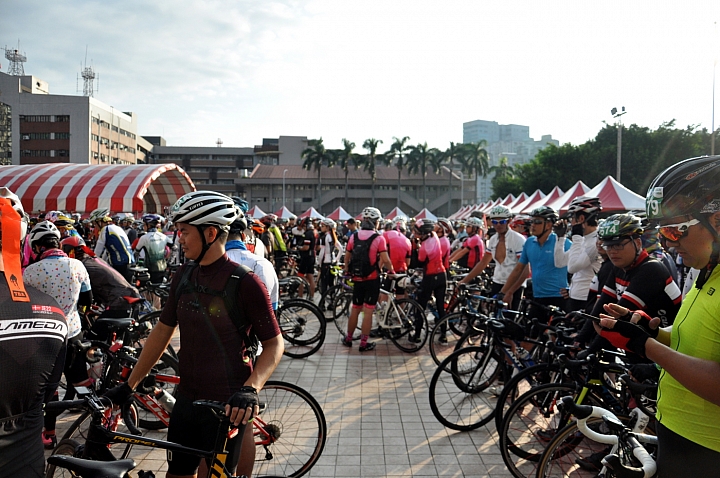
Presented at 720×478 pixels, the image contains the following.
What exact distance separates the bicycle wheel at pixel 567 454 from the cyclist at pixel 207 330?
1.92 m

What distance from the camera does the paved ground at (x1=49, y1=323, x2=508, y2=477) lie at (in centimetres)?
434

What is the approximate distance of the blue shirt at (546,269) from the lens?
6.51 metres

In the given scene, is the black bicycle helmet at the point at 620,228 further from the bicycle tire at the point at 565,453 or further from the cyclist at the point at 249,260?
the cyclist at the point at 249,260

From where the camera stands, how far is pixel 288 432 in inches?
158

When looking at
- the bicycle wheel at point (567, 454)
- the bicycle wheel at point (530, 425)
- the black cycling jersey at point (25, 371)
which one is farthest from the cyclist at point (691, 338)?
the black cycling jersey at point (25, 371)

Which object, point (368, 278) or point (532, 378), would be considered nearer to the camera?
point (532, 378)

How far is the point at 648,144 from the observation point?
44125mm

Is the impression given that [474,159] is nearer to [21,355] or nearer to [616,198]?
[616,198]

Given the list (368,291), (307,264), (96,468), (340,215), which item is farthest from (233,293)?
(340,215)

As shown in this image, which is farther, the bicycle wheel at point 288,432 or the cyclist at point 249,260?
the cyclist at point 249,260

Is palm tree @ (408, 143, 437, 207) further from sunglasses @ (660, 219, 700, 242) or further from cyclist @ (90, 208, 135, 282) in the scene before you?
sunglasses @ (660, 219, 700, 242)

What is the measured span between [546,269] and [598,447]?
3.60m

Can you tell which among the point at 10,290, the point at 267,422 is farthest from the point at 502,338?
the point at 10,290

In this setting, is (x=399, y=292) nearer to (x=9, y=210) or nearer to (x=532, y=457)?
(x=532, y=457)
